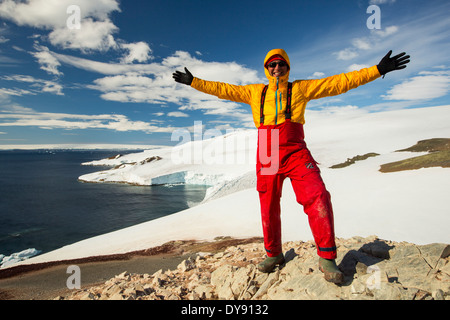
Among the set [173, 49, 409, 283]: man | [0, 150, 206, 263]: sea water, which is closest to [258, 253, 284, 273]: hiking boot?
[173, 49, 409, 283]: man

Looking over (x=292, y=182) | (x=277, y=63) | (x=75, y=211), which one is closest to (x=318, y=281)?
(x=292, y=182)

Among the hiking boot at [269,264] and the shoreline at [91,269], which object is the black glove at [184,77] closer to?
the hiking boot at [269,264]

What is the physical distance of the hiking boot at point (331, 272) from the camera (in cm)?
266

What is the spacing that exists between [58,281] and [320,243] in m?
7.23

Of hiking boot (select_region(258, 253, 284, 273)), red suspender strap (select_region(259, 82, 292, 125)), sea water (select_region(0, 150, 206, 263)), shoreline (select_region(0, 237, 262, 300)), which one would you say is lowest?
sea water (select_region(0, 150, 206, 263))

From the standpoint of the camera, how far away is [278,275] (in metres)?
3.41

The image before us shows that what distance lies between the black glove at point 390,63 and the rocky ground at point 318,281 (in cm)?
245

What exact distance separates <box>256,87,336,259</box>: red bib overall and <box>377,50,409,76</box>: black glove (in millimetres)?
1221

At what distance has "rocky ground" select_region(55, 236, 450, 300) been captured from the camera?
2557 mm

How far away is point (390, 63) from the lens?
292 cm

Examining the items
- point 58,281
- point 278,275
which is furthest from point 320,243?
point 58,281

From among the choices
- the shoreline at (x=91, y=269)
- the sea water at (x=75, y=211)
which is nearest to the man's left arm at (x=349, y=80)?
the shoreline at (x=91, y=269)

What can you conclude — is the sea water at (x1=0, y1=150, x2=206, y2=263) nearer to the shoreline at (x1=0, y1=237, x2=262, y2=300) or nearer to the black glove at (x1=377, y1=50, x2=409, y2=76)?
the shoreline at (x1=0, y1=237, x2=262, y2=300)

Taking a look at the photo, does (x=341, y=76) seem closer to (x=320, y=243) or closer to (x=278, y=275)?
(x=320, y=243)
